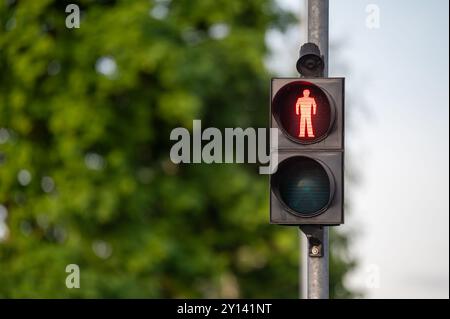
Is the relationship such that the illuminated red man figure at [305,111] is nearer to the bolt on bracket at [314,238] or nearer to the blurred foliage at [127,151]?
the bolt on bracket at [314,238]

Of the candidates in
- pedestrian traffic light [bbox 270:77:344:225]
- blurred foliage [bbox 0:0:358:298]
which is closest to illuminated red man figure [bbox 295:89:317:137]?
pedestrian traffic light [bbox 270:77:344:225]

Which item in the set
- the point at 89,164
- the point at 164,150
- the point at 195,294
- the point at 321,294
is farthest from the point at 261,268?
the point at 321,294

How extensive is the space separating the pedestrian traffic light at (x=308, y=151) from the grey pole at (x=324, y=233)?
0.38 metres

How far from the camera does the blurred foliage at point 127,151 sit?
66.4ft

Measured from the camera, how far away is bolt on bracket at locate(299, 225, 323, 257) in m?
7.44

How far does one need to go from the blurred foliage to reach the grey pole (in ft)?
39.3

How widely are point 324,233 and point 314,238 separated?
9 centimetres

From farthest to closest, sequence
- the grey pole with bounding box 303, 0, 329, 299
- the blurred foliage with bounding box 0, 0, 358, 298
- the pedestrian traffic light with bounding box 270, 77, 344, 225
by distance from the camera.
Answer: the blurred foliage with bounding box 0, 0, 358, 298 → the grey pole with bounding box 303, 0, 329, 299 → the pedestrian traffic light with bounding box 270, 77, 344, 225

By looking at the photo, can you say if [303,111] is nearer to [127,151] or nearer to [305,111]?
[305,111]

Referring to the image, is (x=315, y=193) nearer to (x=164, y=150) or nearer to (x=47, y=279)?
(x=47, y=279)

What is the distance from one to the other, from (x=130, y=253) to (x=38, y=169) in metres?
2.47

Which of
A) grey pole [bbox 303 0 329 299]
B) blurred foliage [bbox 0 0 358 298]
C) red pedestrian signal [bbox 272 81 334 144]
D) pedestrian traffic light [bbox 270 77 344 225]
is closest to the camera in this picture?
pedestrian traffic light [bbox 270 77 344 225]

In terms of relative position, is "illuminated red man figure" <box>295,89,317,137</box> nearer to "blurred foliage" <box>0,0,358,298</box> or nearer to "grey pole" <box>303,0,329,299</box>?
"grey pole" <box>303,0,329,299</box>

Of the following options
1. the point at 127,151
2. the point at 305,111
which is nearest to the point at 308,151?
the point at 305,111
